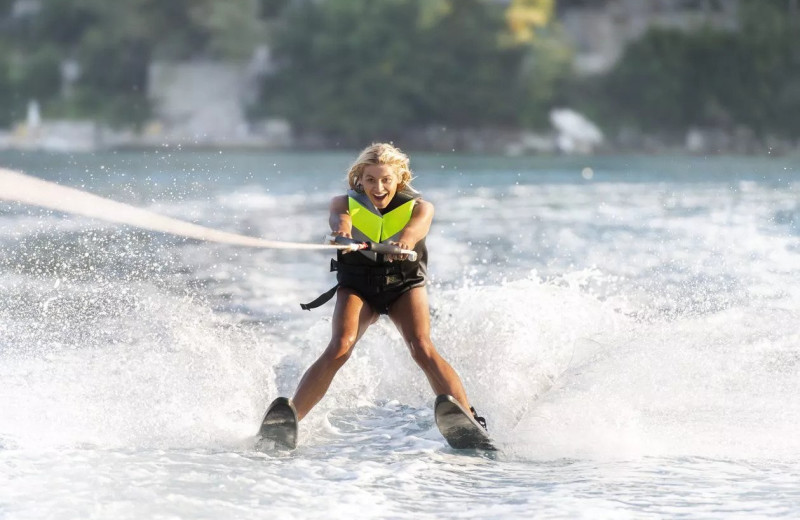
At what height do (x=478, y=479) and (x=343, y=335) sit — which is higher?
(x=343, y=335)

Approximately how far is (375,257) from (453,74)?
62624mm

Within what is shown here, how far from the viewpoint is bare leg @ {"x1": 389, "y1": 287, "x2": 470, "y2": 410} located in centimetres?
489

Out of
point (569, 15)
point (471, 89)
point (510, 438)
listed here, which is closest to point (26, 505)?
point (510, 438)

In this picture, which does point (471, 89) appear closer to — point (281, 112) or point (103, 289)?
point (281, 112)

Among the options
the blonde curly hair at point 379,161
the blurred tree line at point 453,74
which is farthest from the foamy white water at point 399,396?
the blurred tree line at point 453,74

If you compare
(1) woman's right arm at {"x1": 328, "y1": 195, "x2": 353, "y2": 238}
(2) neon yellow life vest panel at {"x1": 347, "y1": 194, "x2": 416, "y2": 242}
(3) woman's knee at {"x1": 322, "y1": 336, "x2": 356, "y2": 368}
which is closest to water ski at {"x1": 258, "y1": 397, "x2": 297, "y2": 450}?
(3) woman's knee at {"x1": 322, "y1": 336, "x2": 356, "y2": 368}

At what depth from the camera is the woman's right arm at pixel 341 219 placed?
191 inches

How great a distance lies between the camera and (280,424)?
4727mm

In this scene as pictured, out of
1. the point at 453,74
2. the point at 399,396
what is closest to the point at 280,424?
the point at 399,396

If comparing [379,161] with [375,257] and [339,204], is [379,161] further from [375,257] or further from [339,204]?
[375,257]

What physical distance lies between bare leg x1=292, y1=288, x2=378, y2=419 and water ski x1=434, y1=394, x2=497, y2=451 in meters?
0.44

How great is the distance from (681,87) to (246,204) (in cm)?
4970

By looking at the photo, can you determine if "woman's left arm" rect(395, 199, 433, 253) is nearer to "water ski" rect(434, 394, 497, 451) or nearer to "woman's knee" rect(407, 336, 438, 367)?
"woman's knee" rect(407, 336, 438, 367)

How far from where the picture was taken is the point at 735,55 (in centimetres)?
6744
